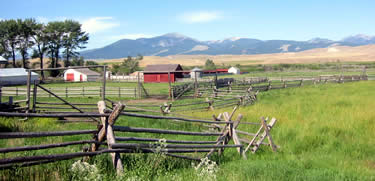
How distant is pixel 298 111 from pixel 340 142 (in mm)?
→ 5577

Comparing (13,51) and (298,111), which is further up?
(13,51)

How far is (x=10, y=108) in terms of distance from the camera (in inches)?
516

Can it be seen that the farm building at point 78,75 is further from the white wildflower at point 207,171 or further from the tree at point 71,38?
the white wildflower at point 207,171

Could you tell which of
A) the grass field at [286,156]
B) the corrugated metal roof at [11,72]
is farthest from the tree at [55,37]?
the grass field at [286,156]

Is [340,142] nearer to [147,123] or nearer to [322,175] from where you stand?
[322,175]

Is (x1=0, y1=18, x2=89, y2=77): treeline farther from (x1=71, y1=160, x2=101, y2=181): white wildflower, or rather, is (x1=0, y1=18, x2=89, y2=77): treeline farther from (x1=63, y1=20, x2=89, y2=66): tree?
(x1=71, y1=160, x2=101, y2=181): white wildflower

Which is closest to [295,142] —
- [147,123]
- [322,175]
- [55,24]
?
[322,175]

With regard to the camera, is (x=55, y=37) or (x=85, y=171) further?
(x=55, y=37)

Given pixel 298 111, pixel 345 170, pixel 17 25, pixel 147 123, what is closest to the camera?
pixel 345 170

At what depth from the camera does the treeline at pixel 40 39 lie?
77.2m

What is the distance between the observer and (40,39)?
268 ft

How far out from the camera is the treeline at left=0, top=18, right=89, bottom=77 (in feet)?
253

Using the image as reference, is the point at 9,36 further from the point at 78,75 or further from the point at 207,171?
the point at 207,171

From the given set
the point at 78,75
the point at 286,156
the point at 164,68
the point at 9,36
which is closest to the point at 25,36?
the point at 9,36
